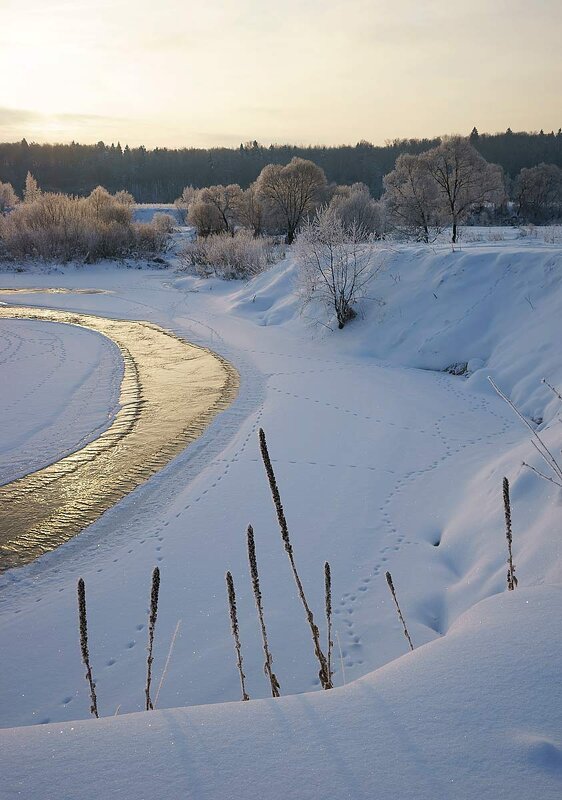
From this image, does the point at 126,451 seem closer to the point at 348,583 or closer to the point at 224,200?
the point at 348,583

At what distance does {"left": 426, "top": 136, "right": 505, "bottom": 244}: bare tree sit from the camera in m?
28.2

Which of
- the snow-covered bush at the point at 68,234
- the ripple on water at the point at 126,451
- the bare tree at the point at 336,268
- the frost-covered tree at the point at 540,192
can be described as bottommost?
the ripple on water at the point at 126,451

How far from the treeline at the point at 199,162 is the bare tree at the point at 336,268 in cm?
9441

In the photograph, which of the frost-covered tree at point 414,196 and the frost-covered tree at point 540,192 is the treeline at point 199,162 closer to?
the frost-covered tree at point 540,192

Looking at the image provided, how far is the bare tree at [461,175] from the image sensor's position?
28.2m

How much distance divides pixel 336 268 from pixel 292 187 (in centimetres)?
2720

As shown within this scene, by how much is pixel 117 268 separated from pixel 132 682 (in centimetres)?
3660

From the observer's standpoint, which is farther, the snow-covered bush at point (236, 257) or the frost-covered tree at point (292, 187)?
the frost-covered tree at point (292, 187)

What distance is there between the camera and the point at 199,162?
12494cm

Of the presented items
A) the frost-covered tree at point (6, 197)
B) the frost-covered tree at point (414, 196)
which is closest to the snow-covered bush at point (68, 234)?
the frost-covered tree at point (414, 196)

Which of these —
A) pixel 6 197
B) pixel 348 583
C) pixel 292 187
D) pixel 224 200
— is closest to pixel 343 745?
pixel 348 583

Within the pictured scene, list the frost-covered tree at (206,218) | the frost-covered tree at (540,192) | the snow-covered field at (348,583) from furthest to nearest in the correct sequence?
the frost-covered tree at (540,192) → the frost-covered tree at (206,218) → the snow-covered field at (348,583)

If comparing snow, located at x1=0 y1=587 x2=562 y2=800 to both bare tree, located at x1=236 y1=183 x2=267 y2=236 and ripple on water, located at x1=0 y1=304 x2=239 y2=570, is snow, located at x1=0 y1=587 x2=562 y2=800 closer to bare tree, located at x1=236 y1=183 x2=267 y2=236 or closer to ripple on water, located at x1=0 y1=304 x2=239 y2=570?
ripple on water, located at x1=0 y1=304 x2=239 y2=570

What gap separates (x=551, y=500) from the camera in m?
5.12
